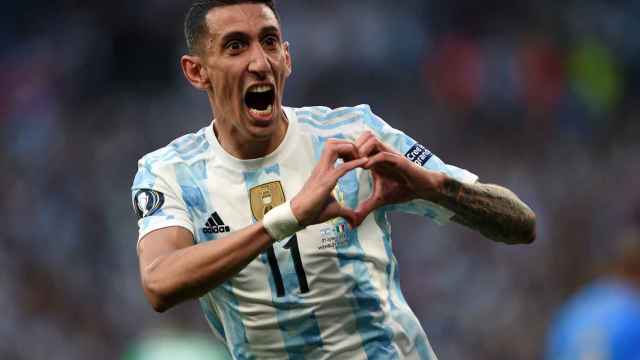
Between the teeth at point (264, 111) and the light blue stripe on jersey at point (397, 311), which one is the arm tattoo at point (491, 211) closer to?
the light blue stripe on jersey at point (397, 311)

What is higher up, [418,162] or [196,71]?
[196,71]

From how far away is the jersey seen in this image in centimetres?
491

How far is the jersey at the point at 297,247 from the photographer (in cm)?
491

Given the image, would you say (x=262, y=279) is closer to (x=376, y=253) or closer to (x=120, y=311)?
(x=376, y=253)

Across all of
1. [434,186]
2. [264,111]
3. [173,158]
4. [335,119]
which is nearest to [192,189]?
[173,158]

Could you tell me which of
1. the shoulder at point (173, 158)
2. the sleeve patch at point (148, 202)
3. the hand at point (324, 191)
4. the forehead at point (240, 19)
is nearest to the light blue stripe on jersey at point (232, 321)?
the sleeve patch at point (148, 202)

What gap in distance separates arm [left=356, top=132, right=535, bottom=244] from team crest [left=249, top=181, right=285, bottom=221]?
0.54m

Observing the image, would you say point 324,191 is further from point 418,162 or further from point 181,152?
point 181,152

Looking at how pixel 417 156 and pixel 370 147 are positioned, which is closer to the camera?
pixel 370 147

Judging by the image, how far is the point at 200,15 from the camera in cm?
514

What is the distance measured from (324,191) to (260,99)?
939 mm

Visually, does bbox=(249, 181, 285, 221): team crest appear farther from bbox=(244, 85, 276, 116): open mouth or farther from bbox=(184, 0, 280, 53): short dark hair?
bbox=(184, 0, 280, 53): short dark hair

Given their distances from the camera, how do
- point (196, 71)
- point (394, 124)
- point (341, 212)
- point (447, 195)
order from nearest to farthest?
point (341, 212)
point (447, 195)
point (196, 71)
point (394, 124)

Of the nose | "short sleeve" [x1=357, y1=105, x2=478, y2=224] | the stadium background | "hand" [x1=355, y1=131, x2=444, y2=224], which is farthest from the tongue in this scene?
the stadium background
